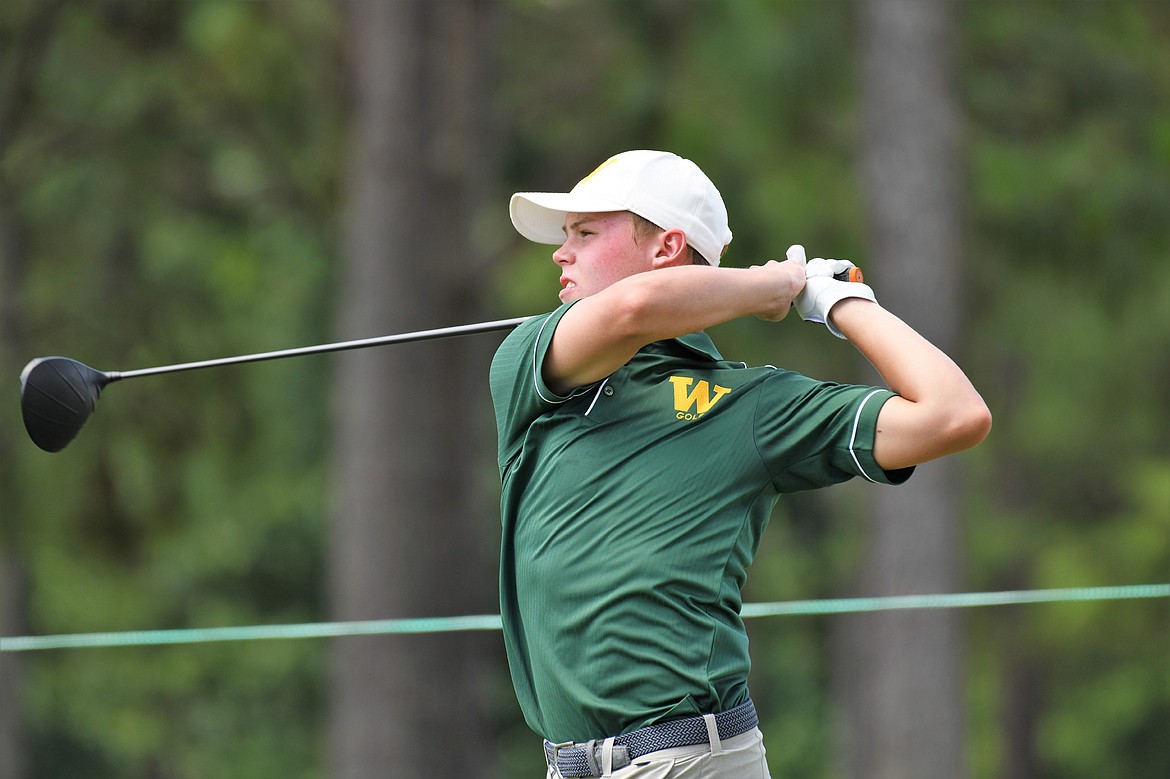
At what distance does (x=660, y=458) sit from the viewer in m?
2.95

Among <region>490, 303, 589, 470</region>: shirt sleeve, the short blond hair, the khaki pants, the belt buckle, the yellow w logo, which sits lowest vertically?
the khaki pants

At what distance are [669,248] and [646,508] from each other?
1.59 ft

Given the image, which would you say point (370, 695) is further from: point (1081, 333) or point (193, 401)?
point (1081, 333)

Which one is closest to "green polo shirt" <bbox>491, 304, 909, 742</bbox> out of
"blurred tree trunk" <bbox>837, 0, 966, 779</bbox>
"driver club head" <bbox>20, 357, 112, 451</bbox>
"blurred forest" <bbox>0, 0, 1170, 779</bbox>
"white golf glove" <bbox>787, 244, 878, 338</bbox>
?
"white golf glove" <bbox>787, 244, 878, 338</bbox>

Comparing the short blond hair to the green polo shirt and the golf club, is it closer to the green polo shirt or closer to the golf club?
the green polo shirt

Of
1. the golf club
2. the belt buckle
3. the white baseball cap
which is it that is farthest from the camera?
the golf club

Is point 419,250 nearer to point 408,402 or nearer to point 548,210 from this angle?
point 408,402

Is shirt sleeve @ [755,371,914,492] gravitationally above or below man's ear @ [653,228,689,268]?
below

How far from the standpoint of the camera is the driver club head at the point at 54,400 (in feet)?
11.9

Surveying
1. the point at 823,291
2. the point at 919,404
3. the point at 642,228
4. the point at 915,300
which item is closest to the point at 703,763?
the point at 919,404

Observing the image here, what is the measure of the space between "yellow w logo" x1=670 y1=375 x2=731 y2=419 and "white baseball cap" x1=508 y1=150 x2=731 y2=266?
27cm

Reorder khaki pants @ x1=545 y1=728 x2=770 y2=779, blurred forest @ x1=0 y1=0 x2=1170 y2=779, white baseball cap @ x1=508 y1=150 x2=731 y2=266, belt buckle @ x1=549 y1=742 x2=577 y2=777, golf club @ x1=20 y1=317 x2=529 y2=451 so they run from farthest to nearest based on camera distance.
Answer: blurred forest @ x1=0 y1=0 x2=1170 y2=779 < golf club @ x1=20 y1=317 x2=529 y2=451 < white baseball cap @ x1=508 y1=150 x2=731 y2=266 < belt buckle @ x1=549 y1=742 x2=577 y2=777 < khaki pants @ x1=545 y1=728 x2=770 y2=779

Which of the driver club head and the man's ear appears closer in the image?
the man's ear

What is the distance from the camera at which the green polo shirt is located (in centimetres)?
287
